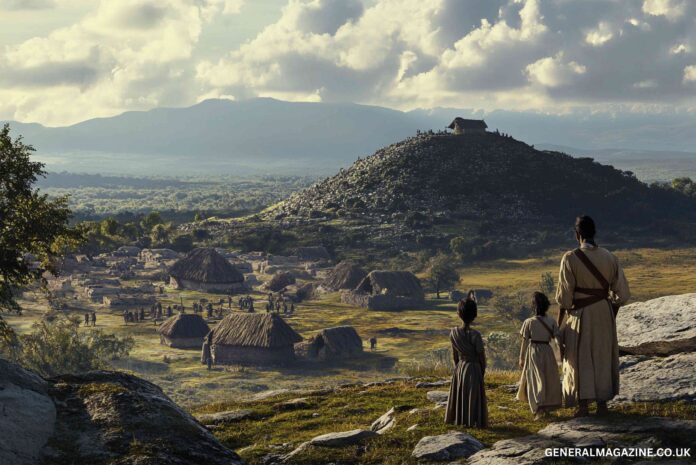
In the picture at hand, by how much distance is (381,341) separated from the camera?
61281mm

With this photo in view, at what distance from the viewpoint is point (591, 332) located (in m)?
12.5

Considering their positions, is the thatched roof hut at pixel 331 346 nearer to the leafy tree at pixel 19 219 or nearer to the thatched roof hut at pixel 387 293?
the thatched roof hut at pixel 387 293

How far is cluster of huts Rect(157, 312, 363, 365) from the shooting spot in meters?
53.9

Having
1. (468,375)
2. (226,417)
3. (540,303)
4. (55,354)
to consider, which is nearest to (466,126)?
(55,354)

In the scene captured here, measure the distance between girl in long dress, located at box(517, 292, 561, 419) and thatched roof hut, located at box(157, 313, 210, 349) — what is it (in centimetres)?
4769

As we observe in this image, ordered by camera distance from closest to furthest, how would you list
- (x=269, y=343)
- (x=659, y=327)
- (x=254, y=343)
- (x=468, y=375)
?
1. (x=468, y=375)
2. (x=659, y=327)
3. (x=269, y=343)
4. (x=254, y=343)

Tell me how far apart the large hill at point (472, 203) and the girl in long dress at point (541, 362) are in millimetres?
101644

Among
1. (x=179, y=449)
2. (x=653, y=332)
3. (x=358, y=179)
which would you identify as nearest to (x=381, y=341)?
(x=653, y=332)

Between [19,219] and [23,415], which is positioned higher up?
[19,219]

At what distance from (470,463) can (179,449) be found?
162 inches

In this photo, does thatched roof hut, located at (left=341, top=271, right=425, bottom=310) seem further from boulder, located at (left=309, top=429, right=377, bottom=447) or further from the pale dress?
boulder, located at (left=309, top=429, right=377, bottom=447)

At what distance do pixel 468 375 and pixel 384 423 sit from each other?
8.02ft

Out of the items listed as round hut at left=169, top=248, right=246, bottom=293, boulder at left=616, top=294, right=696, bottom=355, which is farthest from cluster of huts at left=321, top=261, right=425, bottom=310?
boulder at left=616, top=294, right=696, bottom=355

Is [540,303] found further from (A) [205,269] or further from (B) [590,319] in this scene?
(A) [205,269]
